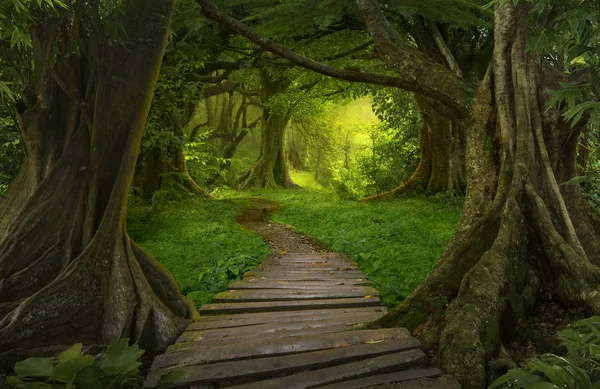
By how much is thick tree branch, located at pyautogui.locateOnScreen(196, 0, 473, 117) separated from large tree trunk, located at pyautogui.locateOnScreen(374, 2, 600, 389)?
1.01ft

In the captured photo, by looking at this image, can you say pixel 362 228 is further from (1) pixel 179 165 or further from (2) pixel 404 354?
(1) pixel 179 165

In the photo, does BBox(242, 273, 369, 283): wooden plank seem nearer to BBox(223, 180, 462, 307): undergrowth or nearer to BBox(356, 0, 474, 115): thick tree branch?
BBox(223, 180, 462, 307): undergrowth

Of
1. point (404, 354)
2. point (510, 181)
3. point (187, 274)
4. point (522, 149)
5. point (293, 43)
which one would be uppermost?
point (293, 43)

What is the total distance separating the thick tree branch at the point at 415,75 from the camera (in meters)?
5.72

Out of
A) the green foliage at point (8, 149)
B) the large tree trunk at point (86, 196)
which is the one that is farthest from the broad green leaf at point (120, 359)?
the green foliage at point (8, 149)

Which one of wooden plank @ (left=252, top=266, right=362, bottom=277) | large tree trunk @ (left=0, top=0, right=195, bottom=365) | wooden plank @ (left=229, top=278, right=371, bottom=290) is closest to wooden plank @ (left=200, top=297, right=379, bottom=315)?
large tree trunk @ (left=0, top=0, right=195, bottom=365)

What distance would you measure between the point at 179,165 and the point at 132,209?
3580 mm

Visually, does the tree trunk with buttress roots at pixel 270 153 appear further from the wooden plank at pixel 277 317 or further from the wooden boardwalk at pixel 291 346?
the wooden plank at pixel 277 317

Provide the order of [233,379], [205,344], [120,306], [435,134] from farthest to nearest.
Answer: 1. [435,134]
2. [120,306]
3. [205,344]
4. [233,379]

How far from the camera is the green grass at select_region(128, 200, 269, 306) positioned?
7.00 m

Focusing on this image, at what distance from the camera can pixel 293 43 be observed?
1184 centimetres

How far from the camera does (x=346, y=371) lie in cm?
320

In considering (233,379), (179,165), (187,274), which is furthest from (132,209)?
(233,379)

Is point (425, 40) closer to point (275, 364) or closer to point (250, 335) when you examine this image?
point (250, 335)
